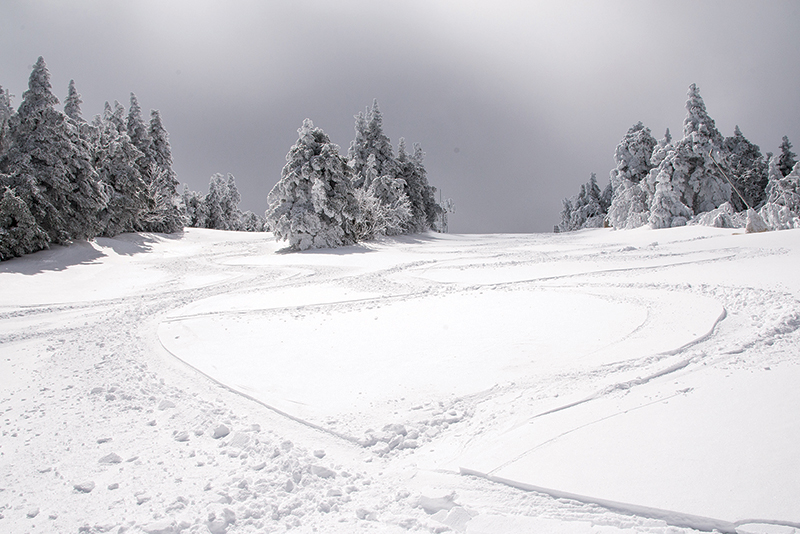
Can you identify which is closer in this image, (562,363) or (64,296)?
(562,363)

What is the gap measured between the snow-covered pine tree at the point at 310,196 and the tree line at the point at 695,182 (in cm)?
1843

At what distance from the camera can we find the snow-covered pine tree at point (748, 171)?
1335 inches

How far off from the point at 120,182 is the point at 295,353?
64.0 feet

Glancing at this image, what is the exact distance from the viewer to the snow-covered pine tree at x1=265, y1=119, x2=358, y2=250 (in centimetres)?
1933

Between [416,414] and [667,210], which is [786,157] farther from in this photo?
[416,414]

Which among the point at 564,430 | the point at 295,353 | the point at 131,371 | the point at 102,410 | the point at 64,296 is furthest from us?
the point at 64,296

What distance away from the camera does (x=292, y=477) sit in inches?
106

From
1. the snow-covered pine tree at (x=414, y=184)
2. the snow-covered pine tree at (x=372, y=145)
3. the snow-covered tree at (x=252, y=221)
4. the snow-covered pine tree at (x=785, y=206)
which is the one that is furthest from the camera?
the snow-covered tree at (x=252, y=221)

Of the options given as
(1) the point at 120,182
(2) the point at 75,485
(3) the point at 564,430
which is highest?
(1) the point at 120,182

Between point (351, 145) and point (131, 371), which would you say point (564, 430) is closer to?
point (131, 371)

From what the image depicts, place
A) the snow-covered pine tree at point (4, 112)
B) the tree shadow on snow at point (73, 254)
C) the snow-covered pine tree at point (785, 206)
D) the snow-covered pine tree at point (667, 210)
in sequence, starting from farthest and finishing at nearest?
the snow-covered pine tree at point (667, 210), the snow-covered pine tree at point (4, 112), the snow-covered pine tree at point (785, 206), the tree shadow on snow at point (73, 254)

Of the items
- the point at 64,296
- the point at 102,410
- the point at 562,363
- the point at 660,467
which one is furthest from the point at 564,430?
the point at 64,296

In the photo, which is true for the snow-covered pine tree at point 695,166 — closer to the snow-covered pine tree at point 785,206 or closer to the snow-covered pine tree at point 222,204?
the snow-covered pine tree at point 785,206

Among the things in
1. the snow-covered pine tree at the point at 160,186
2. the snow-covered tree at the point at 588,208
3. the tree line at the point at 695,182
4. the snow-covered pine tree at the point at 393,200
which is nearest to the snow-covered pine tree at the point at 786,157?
the tree line at the point at 695,182
